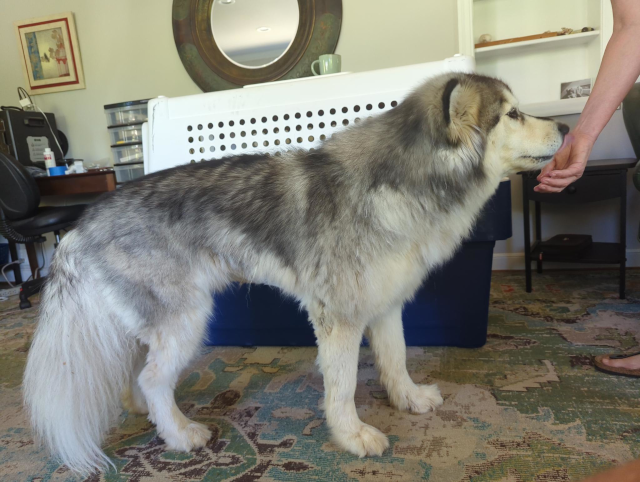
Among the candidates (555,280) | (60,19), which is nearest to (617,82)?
(555,280)

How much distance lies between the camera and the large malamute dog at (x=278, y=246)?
1.20 metres

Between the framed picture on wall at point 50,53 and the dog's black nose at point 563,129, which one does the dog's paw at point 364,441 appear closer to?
the dog's black nose at point 563,129

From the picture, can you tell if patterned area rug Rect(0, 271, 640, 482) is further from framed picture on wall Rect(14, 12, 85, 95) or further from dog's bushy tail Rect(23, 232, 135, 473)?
framed picture on wall Rect(14, 12, 85, 95)

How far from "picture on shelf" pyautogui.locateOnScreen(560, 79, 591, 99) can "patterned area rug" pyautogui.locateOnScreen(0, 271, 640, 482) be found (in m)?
1.50

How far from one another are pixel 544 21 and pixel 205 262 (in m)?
2.89

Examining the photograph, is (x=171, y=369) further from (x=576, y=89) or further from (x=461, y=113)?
(x=576, y=89)

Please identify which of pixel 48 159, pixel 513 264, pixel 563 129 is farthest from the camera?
pixel 48 159

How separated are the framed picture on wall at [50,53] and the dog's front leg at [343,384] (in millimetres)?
3713

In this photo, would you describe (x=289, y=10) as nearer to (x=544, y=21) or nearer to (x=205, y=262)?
(x=544, y=21)

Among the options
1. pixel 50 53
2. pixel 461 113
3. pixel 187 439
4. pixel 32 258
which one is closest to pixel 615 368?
pixel 461 113

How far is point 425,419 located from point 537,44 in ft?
8.27

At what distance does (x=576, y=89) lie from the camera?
290 centimetres

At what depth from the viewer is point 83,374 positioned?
137 cm

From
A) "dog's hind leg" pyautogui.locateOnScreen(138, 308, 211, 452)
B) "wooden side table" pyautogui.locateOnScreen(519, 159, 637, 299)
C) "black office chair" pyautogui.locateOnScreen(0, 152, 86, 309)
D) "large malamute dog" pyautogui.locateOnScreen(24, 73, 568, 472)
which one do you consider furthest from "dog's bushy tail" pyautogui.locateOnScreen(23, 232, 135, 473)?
"wooden side table" pyautogui.locateOnScreen(519, 159, 637, 299)
